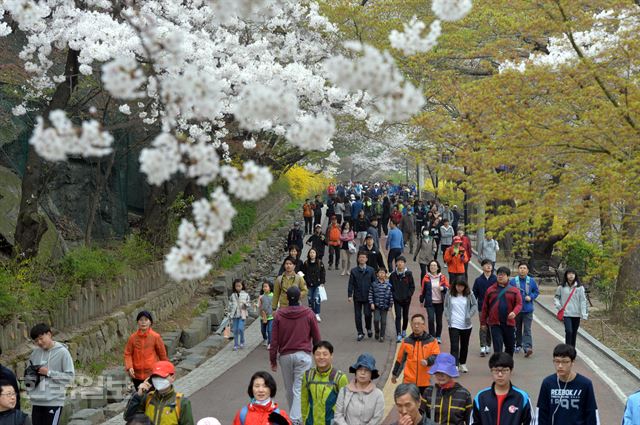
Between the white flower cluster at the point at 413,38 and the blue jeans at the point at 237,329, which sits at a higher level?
the white flower cluster at the point at 413,38

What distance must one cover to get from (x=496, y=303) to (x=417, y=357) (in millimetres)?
3842

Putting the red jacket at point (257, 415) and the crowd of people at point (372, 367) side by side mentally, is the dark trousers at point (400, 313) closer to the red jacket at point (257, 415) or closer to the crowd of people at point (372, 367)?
the crowd of people at point (372, 367)

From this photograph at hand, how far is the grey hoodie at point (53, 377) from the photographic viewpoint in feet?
29.8

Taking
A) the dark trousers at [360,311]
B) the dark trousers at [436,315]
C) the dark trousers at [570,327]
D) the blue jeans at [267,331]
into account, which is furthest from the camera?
the dark trousers at [360,311]

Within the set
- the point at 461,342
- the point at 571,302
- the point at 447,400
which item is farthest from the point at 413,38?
the point at 571,302

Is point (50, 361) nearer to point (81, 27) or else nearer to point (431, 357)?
point (431, 357)

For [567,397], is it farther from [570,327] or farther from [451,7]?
[570,327]

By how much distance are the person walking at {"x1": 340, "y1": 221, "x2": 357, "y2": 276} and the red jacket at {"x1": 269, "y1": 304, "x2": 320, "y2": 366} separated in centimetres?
1445

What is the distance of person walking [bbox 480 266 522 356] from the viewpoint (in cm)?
1345

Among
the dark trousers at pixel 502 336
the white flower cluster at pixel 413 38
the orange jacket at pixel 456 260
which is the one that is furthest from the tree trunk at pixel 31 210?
the white flower cluster at pixel 413 38

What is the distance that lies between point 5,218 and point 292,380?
7494 millimetres

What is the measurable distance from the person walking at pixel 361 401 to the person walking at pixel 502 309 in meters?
6.02

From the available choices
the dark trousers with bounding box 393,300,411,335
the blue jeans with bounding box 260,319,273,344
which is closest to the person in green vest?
the dark trousers with bounding box 393,300,411,335

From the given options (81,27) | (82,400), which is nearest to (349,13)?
(81,27)
